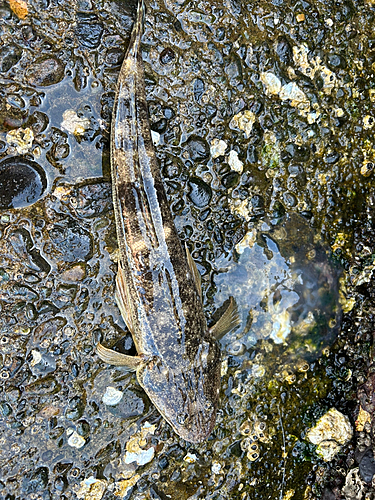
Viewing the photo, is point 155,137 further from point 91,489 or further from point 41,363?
point 91,489

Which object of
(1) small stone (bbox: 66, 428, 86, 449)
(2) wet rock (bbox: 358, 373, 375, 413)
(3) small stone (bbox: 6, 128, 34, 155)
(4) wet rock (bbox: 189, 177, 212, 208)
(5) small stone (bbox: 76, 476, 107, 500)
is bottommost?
(5) small stone (bbox: 76, 476, 107, 500)

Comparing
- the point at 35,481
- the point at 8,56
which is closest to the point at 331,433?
the point at 35,481

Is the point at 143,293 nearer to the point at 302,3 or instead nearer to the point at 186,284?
the point at 186,284

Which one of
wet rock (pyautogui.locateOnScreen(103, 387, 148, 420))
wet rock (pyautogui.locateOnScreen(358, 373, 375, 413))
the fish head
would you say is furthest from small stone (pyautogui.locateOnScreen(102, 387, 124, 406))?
wet rock (pyautogui.locateOnScreen(358, 373, 375, 413))

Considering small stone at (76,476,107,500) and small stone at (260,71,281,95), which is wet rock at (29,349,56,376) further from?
small stone at (260,71,281,95)

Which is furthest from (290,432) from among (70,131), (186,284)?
(70,131)

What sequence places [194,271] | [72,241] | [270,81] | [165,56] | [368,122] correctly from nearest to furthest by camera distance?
[194,271] → [72,241] → [165,56] → [270,81] → [368,122]
